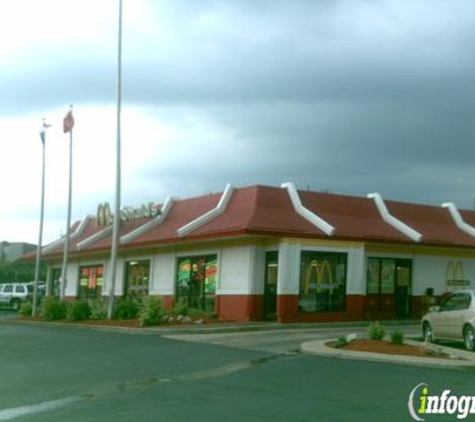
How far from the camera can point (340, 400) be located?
11.8 metres

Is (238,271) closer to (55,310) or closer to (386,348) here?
(55,310)

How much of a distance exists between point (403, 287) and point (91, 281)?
60.2ft

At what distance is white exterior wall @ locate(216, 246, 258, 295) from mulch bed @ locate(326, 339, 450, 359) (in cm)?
1119

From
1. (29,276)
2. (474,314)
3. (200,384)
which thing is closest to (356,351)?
(474,314)

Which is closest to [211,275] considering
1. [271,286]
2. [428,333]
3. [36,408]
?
[271,286]

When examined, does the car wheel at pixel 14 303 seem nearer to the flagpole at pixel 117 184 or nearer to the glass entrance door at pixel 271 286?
the flagpole at pixel 117 184

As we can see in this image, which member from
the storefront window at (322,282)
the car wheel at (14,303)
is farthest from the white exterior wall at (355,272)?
the car wheel at (14,303)

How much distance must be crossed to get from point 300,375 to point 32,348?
362 inches

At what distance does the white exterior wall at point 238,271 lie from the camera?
1220 inches

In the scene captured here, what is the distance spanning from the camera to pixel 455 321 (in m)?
20.7

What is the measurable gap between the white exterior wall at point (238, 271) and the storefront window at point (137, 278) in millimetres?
6713

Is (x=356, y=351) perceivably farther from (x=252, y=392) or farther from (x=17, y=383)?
(x=17, y=383)

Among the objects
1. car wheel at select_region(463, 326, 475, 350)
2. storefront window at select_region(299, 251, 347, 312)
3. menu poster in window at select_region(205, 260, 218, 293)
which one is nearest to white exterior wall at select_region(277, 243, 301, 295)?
storefront window at select_region(299, 251, 347, 312)

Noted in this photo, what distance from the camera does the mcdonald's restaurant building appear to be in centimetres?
3081
